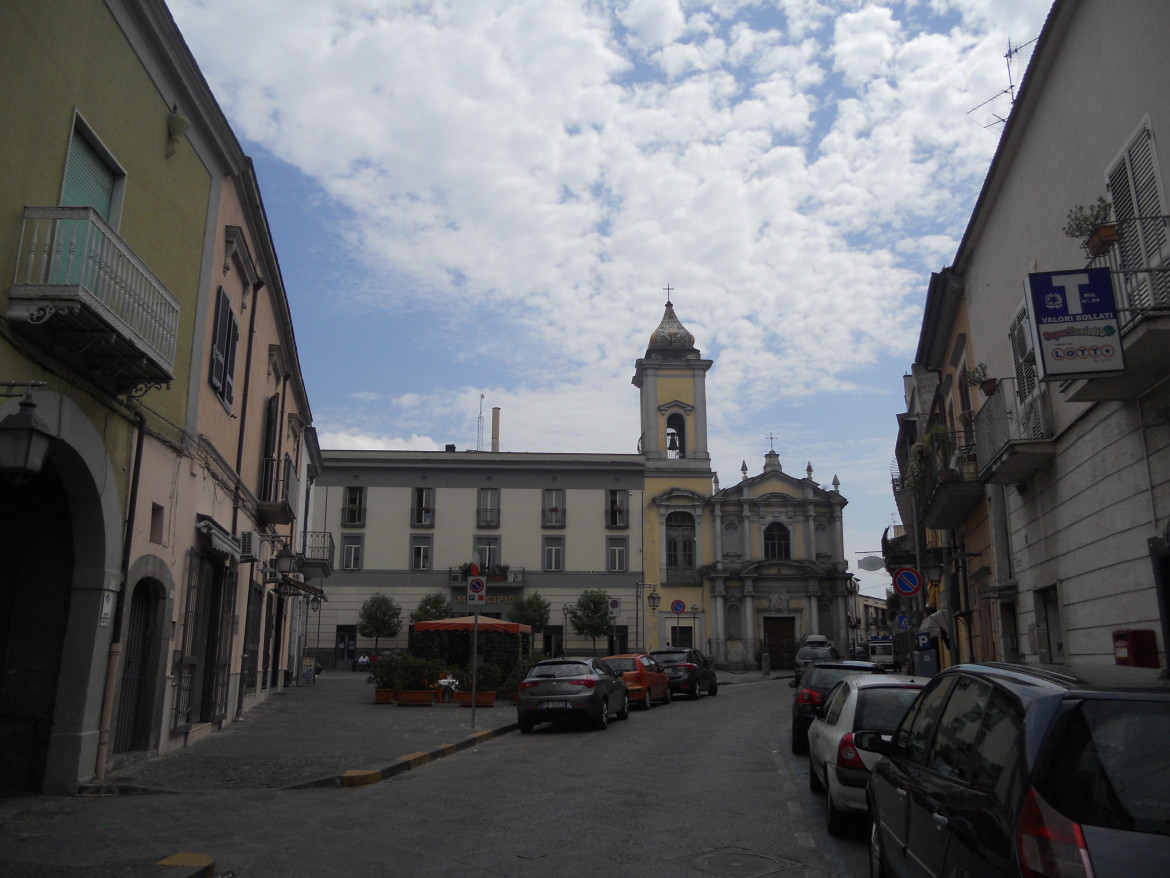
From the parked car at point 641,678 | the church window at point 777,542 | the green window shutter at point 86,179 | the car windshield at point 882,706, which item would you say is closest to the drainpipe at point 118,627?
the green window shutter at point 86,179

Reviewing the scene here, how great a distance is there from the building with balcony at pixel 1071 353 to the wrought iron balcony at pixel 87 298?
8.79m

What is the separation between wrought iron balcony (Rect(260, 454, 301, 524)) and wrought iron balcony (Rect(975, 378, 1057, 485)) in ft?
43.9

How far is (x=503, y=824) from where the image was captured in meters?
8.38

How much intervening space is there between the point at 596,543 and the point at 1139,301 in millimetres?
42990

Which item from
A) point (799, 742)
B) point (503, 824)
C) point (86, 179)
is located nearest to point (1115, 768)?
point (503, 824)

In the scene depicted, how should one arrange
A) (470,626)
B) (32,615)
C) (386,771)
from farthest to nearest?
(470,626)
(386,771)
(32,615)

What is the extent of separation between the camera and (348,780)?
10711mm

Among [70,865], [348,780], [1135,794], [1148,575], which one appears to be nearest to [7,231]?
[70,865]

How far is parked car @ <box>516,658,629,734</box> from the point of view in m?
17.7

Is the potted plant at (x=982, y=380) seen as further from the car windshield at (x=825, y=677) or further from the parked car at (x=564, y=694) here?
the parked car at (x=564, y=694)

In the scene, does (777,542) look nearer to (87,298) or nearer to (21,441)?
(87,298)

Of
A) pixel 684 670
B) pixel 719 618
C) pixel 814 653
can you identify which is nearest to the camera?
pixel 684 670

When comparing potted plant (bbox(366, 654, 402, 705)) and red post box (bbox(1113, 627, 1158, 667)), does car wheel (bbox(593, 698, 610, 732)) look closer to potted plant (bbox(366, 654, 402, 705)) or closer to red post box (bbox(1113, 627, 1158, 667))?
potted plant (bbox(366, 654, 402, 705))

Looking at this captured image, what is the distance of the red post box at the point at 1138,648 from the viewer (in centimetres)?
948
